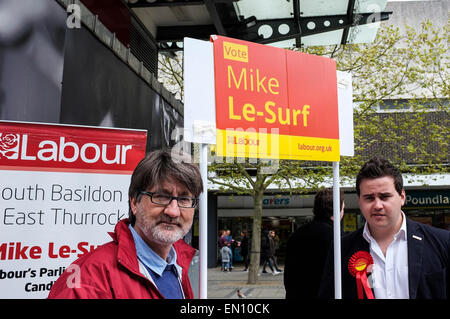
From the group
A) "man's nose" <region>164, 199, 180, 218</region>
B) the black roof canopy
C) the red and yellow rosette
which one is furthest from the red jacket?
the black roof canopy

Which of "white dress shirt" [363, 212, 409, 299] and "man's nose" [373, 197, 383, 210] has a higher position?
"man's nose" [373, 197, 383, 210]

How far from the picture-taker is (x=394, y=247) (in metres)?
2.36

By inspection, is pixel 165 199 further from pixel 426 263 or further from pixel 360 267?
pixel 426 263

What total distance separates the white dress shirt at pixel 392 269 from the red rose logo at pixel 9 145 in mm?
2408

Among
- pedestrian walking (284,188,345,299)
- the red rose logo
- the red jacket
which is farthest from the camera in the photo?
pedestrian walking (284,188,345,299)

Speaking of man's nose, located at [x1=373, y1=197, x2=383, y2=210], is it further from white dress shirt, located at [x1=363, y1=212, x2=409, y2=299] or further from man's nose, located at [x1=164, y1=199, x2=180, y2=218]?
man's nose, located at [x1=164, y1=199, x2=180, y2=218]

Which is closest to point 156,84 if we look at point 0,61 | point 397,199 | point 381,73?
point 0,61

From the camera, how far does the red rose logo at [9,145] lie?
10.1ft

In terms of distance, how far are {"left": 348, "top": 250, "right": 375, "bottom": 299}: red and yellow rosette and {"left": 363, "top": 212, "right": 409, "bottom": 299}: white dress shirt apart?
4 centimetres

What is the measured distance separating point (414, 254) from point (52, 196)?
7.74 ft

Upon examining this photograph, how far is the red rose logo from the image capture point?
306 centimetres

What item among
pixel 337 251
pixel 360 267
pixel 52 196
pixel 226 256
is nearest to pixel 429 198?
pixel 226 256
